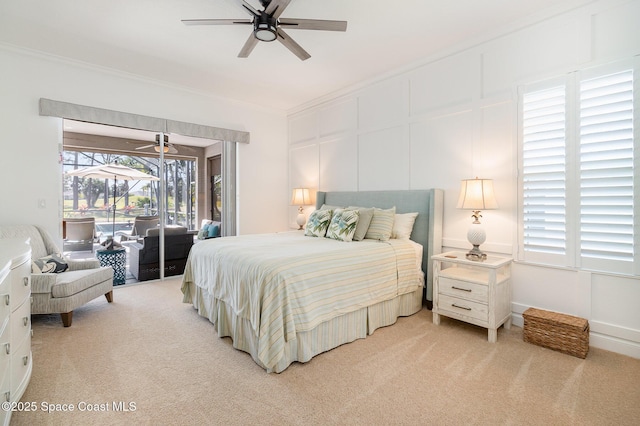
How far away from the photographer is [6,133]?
11.5ft

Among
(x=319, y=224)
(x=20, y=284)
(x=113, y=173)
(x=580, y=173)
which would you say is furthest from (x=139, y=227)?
(x=580, y=173)

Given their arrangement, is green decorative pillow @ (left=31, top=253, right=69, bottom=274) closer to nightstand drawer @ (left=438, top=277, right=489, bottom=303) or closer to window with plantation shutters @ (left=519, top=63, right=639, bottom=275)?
nightstand drawer @ (left=438, top=277, right=489, bottom=303)

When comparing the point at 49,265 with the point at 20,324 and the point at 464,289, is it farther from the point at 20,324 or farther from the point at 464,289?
the point at 464,289

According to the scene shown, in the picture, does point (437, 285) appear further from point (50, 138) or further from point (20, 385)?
point (50, 138)

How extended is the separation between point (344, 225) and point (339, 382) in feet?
5.76

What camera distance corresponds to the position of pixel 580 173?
8.59 feet

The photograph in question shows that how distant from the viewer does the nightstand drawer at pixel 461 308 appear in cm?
269

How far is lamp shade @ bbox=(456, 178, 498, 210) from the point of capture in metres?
2.91

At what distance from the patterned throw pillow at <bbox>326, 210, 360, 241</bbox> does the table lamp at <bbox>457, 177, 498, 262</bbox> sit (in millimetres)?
1120

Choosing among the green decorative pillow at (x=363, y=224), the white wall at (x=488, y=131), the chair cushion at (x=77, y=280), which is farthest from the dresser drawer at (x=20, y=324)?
the white wall at (x=488, y=131)

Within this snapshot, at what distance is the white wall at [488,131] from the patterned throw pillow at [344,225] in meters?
0.92

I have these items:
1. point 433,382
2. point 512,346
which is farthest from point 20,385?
point 512,346

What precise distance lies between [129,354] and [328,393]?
1.65 metres

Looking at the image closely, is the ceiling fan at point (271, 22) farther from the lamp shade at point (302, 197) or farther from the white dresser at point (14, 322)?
the lamp shade at point (302, 197)
